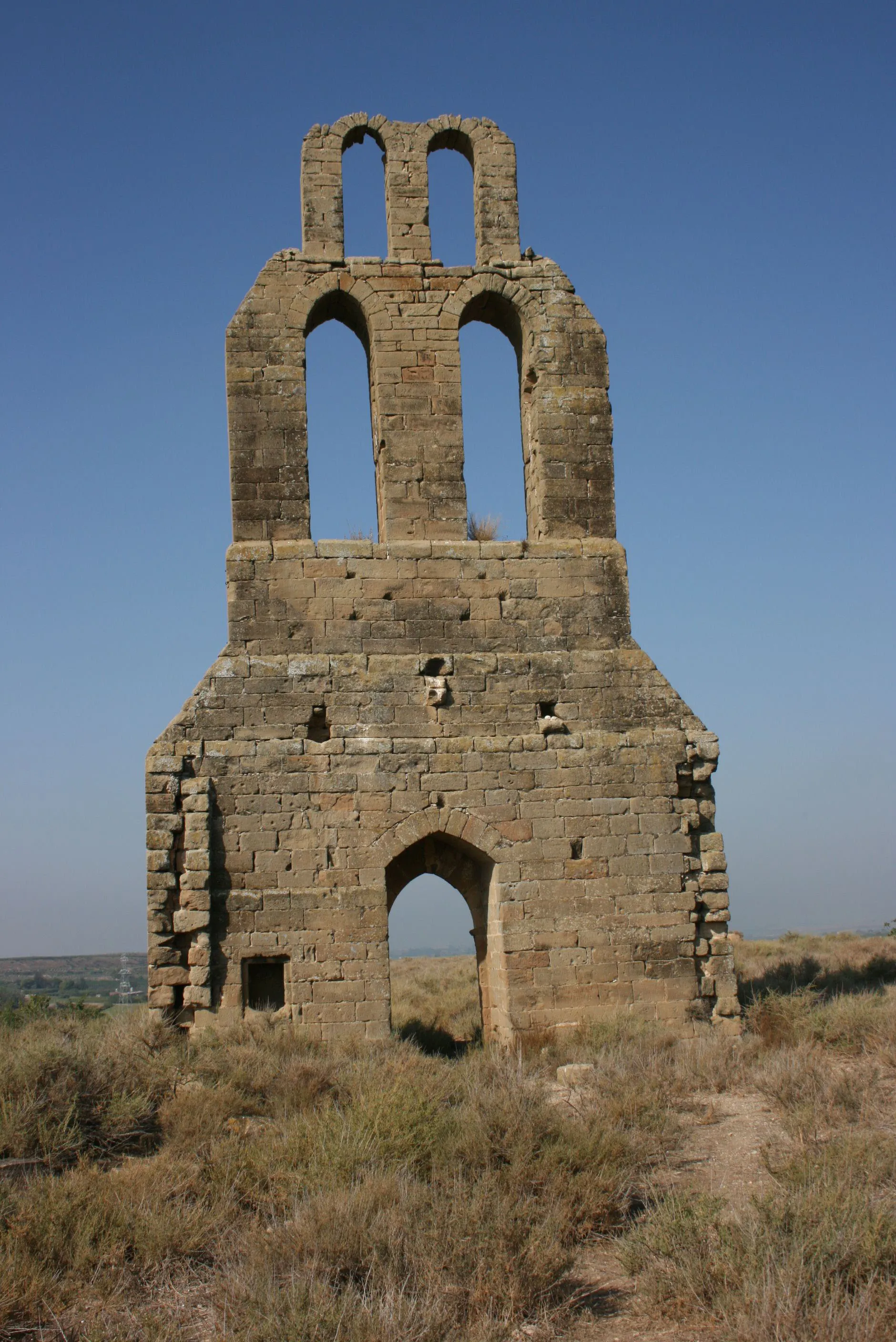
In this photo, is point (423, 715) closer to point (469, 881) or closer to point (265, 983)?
point (469, 881)

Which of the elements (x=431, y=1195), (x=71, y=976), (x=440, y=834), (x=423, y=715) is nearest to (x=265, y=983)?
(x=440, y=834)

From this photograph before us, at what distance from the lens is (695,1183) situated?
6.02 meters

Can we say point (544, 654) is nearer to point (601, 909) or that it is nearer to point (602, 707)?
point (602, 707)

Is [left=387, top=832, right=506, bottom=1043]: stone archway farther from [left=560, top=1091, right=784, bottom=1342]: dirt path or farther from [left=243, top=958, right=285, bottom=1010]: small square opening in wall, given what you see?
[left=560, top=1091, right=784, bottom=1342]: dirt path

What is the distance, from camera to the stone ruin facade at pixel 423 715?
973 cm

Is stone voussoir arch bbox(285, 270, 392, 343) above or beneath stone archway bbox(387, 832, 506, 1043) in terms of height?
above

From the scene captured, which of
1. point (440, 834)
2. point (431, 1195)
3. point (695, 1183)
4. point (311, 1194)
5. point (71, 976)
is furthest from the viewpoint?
point (71, 976)

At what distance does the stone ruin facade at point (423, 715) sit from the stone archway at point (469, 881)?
0.12 feet

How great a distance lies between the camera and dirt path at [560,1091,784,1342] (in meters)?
4.50

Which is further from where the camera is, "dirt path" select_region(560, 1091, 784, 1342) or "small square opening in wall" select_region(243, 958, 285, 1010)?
"small square opening in wall" select_region(243, 958, 285, 1010)

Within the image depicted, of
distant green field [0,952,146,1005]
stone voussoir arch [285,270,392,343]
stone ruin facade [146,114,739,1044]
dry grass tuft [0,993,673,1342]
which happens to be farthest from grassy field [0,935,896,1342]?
distant green field [0,952,146,1005]

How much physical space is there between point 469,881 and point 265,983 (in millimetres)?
2214

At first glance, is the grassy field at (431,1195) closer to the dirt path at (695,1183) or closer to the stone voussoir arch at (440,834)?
the dirt path at (695,1183)

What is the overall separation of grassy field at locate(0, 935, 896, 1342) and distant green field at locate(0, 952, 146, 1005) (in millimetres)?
14053
